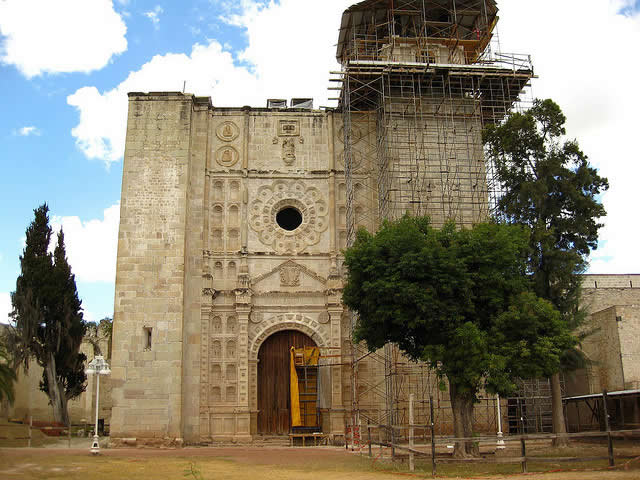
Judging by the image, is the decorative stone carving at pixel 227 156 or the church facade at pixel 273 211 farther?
the decorative stone carving at pixel 227 156

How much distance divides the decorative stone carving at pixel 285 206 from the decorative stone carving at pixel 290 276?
62 cm

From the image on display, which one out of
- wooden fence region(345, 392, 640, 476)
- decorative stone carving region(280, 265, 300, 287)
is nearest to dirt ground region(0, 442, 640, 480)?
wooden fence region(345, 392, 640, 476)

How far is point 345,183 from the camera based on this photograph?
26.2 m

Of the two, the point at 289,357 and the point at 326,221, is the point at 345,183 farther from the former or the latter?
the point at 289,357

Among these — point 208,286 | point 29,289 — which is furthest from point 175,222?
point 29,289

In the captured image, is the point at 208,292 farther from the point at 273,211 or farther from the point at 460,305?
the point at 460,305

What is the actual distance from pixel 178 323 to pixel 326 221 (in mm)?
6701

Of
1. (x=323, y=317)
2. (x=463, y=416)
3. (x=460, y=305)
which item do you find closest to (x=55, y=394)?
(x=323, y=317)

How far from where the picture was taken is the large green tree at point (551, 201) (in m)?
20.7

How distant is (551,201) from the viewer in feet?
70.8

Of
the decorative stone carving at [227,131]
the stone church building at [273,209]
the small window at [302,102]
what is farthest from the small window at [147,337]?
the small window at [302,102]

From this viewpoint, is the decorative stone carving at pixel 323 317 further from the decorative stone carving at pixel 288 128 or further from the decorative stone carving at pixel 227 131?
the decorative stone carving at pixel 227 131

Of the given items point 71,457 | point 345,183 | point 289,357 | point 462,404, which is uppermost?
point 345,183

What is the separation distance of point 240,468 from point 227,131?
1478cm
